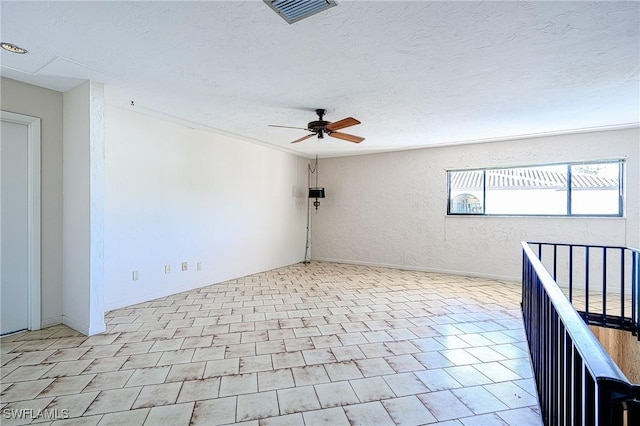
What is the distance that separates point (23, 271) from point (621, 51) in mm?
5766

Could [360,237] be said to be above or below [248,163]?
below

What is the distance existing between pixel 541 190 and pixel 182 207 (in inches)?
235

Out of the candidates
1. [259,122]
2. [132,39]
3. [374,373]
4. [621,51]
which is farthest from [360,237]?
[132,39]

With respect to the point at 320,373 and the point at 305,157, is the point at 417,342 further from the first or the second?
the point at 305,157

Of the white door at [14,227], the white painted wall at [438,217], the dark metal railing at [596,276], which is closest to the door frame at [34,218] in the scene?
the white door at [14,227]

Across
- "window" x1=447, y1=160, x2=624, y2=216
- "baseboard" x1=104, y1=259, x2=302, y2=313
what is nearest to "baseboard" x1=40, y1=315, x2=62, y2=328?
"baseboard" x1=104, y1=259, x2=302, y2=313

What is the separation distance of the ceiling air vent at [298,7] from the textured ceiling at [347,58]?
6 cm

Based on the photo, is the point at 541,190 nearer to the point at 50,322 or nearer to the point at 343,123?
the point at 343,123

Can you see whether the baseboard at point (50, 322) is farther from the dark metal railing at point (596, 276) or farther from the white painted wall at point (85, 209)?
the dark metal railing at point (596, 276)

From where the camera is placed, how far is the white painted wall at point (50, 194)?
322 centimetres

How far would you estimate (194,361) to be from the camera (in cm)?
260

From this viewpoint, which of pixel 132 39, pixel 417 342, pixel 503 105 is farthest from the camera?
pixel 503 105

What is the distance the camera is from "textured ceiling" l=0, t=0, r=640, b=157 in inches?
78.9

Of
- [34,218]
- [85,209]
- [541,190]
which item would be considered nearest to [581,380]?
[85,209]
